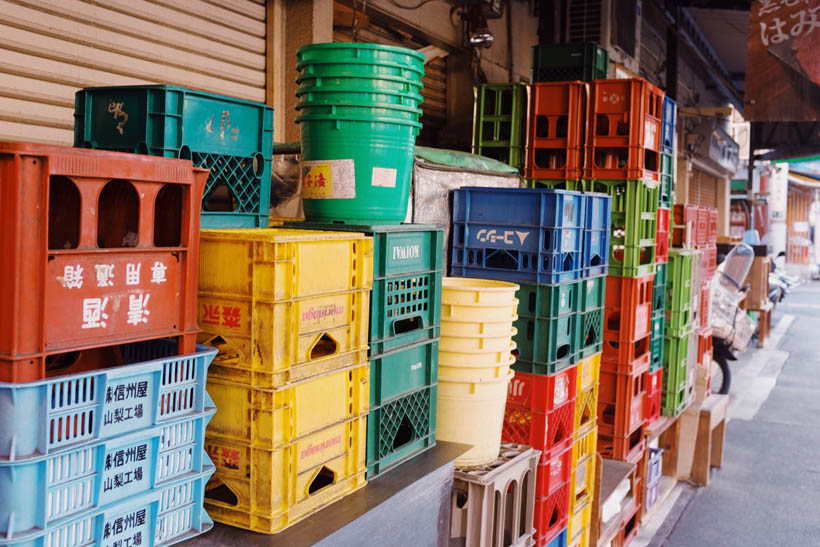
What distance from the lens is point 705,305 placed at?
9008 mm

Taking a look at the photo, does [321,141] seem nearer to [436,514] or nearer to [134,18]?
[436,514]

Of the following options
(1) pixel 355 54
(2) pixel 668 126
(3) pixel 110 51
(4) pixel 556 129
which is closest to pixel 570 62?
(2) pixel 668 126

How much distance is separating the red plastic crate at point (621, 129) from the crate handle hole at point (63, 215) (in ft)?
15.5

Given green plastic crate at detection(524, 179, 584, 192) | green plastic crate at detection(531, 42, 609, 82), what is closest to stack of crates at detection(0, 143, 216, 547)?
green plastic crate at detection(524, 179, 584, 192)

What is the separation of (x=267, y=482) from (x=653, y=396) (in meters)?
5.60

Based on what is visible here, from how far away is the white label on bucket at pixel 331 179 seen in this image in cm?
323

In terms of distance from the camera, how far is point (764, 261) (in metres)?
17.1

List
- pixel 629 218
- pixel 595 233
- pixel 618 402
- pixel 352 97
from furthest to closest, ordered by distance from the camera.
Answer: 1. pixel 618 402
2. pixel 629 218
3. pixel 595 233
4. pixel 352 97

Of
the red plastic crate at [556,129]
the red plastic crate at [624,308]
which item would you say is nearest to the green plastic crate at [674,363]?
the red plastic crate at [624,308]

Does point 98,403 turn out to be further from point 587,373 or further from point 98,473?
A: point 587,373

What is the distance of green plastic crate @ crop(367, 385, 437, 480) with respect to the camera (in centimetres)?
299

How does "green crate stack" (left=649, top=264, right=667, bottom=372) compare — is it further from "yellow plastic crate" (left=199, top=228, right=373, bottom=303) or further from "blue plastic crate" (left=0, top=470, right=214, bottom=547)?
"blue plastic crate" (left=0, top=470, right=214, bottom=547)

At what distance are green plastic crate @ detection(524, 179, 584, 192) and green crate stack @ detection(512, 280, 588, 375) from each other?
1.94 meters

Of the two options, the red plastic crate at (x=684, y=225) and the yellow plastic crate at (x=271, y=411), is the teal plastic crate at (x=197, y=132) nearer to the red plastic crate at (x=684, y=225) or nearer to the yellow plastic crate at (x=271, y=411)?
A: the yellow plastic crate at (x=271, y=411)
